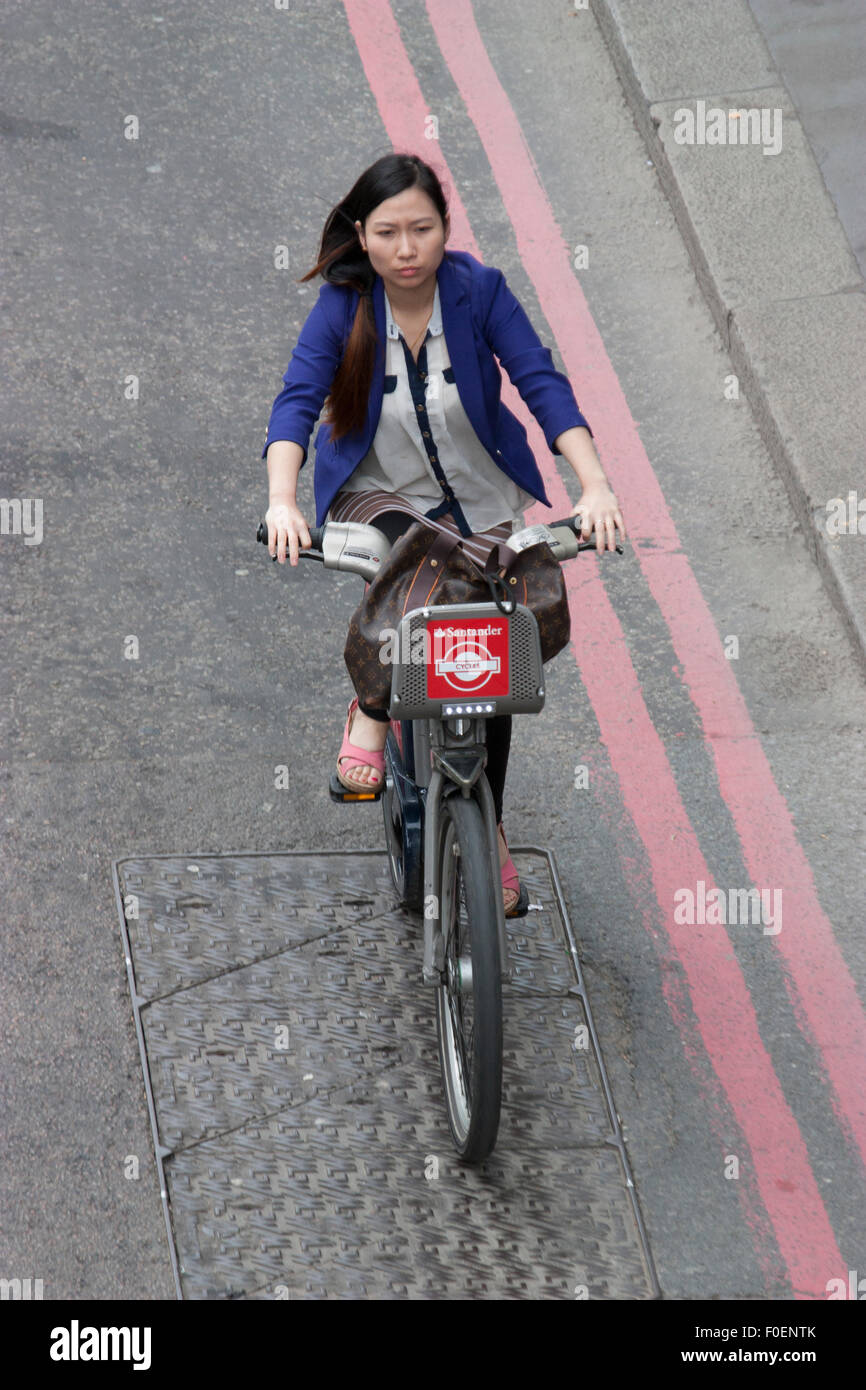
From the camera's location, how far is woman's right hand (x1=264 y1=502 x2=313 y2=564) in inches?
141

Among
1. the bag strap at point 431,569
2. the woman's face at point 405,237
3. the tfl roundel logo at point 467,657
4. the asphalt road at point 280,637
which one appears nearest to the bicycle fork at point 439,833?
the tfl roundel logo at point 467,657

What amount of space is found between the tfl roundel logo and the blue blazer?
64cm

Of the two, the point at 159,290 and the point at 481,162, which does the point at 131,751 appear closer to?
the point at 159,290

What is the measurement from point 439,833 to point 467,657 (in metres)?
0.54

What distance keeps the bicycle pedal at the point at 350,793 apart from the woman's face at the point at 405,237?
132 cm

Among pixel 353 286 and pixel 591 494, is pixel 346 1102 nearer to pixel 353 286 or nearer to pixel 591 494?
pixel 591 494

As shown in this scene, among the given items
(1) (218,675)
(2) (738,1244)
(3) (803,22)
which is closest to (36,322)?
(1) (218,675)

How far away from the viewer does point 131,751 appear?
16.8 ft

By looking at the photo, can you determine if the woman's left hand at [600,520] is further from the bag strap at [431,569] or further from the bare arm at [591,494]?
the bag strap at [431,569]

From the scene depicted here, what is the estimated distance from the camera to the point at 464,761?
3730mm

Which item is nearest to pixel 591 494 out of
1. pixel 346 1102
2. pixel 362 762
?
pixel 362 762

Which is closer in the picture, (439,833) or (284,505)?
(284,505)

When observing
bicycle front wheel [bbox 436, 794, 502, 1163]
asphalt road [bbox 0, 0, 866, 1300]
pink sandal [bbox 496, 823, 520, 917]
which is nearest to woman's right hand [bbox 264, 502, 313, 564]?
bicycle front wheel [bbox 436, 794, 502, 1163]

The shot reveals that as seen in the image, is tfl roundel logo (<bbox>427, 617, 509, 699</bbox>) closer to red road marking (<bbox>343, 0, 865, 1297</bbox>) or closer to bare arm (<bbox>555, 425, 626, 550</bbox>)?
bare arm (<bbox>555, 425, 626, 550</bbox>)
